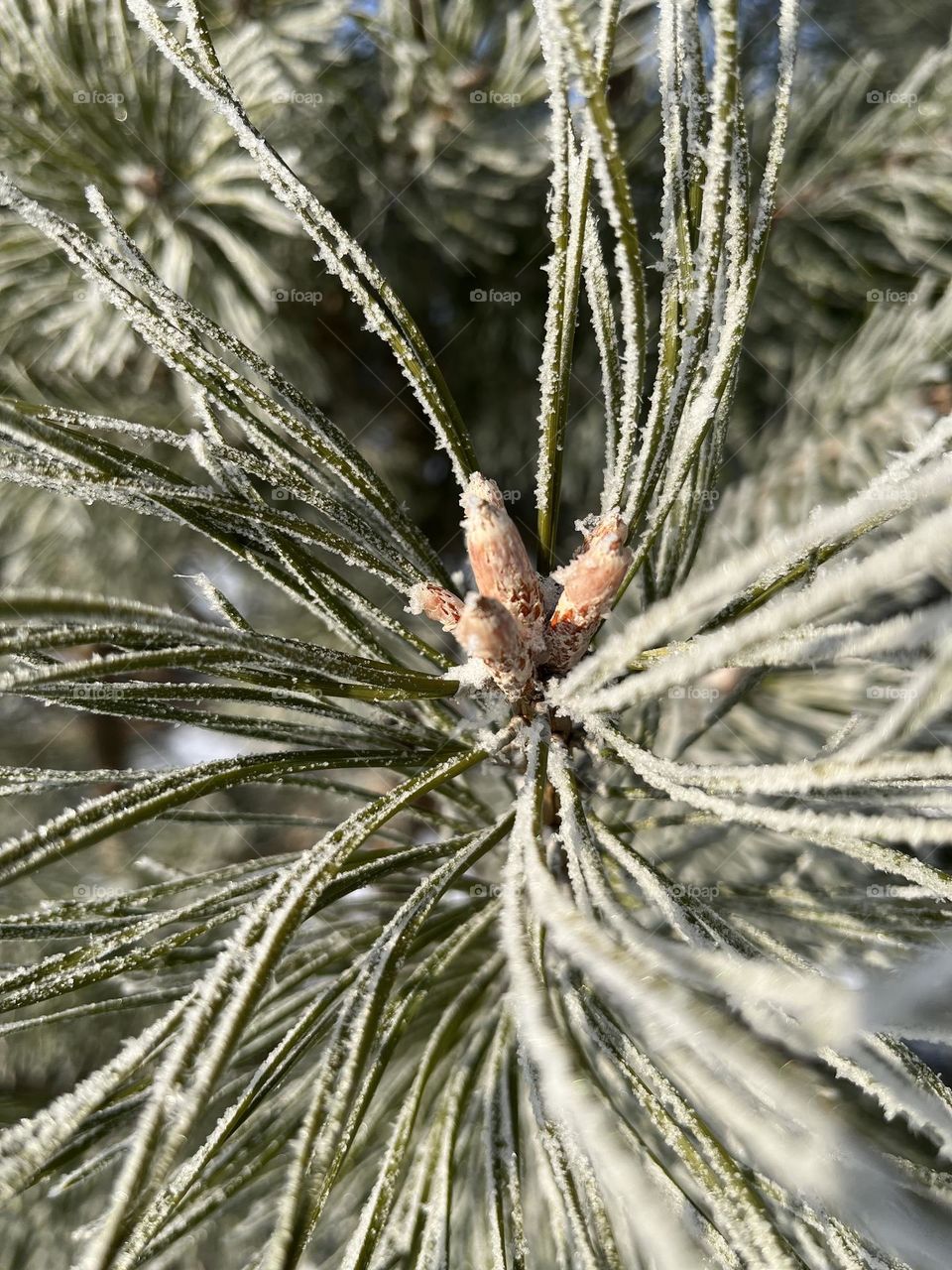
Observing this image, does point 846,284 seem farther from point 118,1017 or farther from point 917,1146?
point 118,1017

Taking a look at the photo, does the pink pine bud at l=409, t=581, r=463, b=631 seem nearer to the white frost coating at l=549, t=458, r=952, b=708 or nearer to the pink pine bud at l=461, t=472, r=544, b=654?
the pink pine bud at l=461, t=472, r=544, b=654

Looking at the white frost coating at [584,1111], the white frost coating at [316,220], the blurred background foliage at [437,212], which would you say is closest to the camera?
the white frost coating at [584,1111]

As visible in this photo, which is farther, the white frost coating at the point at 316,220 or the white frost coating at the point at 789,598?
the white frost coating at the point at 316,220

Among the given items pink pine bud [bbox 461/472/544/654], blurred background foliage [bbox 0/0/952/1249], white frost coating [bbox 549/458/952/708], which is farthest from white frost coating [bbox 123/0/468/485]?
blurred background foliage [bbox 0/0/952/1249]

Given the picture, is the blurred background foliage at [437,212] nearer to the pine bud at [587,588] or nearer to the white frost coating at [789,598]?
the pine bud at [587,588]

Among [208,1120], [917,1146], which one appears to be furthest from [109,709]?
[917,1146]

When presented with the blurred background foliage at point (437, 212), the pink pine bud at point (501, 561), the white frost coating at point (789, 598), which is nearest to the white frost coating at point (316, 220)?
the pink pine bud at point (501, 561)

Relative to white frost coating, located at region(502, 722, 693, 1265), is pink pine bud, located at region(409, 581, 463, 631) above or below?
above
